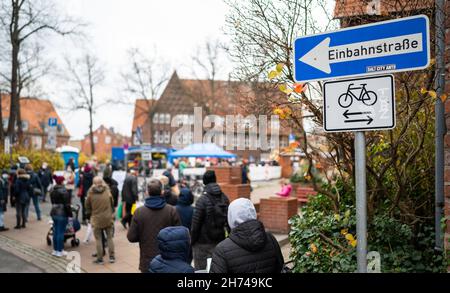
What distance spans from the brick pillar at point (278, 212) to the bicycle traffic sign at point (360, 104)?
6946mm

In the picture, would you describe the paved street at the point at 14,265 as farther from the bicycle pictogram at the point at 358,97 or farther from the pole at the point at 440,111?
the bicycle pictogram at the point at 358,97

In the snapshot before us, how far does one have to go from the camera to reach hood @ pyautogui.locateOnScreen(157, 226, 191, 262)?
345 cm

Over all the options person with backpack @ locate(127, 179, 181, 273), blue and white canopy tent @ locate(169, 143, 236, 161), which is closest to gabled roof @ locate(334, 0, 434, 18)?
person with backpack @ locate(127, 179, 181, 273)

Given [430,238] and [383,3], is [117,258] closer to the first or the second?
[430,238]

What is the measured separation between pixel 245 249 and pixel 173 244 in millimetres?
634

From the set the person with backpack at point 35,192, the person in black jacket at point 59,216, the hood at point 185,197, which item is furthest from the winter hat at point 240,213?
the person with backpack at point 35,192

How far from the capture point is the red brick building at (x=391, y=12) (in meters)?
3.46

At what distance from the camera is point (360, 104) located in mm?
2553

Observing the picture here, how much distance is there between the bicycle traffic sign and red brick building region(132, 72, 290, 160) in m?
2.63

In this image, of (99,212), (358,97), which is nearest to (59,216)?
(99,212)

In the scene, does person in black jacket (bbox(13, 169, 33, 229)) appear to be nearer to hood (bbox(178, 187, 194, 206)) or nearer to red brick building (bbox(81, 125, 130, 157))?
hood (bbox(178, 187, 194, 206))

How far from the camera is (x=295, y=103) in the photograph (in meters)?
4.61

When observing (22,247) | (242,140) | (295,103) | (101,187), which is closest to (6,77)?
(22,247)
